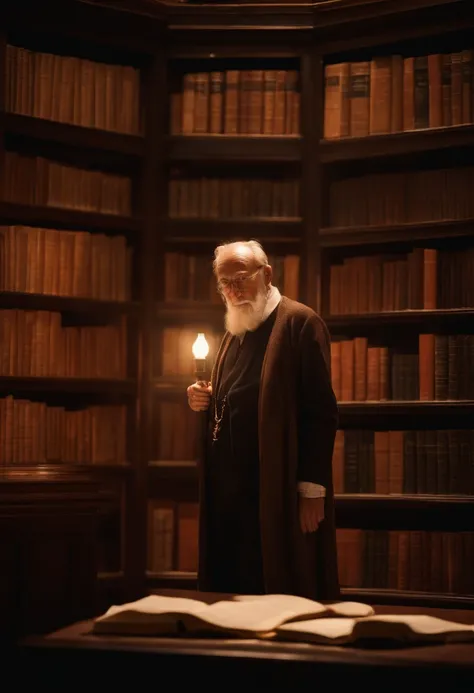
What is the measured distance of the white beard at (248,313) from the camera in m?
3.18

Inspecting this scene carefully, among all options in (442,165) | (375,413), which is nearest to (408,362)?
(375,413)

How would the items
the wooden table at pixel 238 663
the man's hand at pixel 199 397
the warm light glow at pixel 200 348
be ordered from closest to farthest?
1. the wooden table at pixel 238 663
2. the warm light glow at pixel 200 348
3. the man's hand at pixel 199 397

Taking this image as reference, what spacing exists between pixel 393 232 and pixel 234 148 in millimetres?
801

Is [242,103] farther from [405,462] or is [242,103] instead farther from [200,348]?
[200,348]

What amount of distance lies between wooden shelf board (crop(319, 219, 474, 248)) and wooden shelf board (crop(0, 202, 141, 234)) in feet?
2.82

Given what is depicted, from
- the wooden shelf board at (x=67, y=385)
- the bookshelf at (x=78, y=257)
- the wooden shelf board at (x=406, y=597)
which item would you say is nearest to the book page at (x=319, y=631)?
the wooden shelf board at (x=406, y=597)

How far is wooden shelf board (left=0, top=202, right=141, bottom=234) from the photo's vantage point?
4051mm

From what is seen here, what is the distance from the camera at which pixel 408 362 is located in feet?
13.1

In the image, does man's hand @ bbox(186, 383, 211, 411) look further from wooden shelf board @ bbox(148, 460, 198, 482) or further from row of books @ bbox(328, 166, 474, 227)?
row of books @ bbox(328, 166, 474, 227)

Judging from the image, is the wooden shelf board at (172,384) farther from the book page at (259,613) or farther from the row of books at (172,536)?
the book page at (259,613)

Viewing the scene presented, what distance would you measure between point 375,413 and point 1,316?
1597 millimetres

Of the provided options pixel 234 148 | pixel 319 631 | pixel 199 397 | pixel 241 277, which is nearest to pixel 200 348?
pixel 199 397

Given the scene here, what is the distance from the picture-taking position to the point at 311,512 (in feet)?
9.73

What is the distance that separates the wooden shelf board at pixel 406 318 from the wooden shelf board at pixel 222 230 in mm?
426
